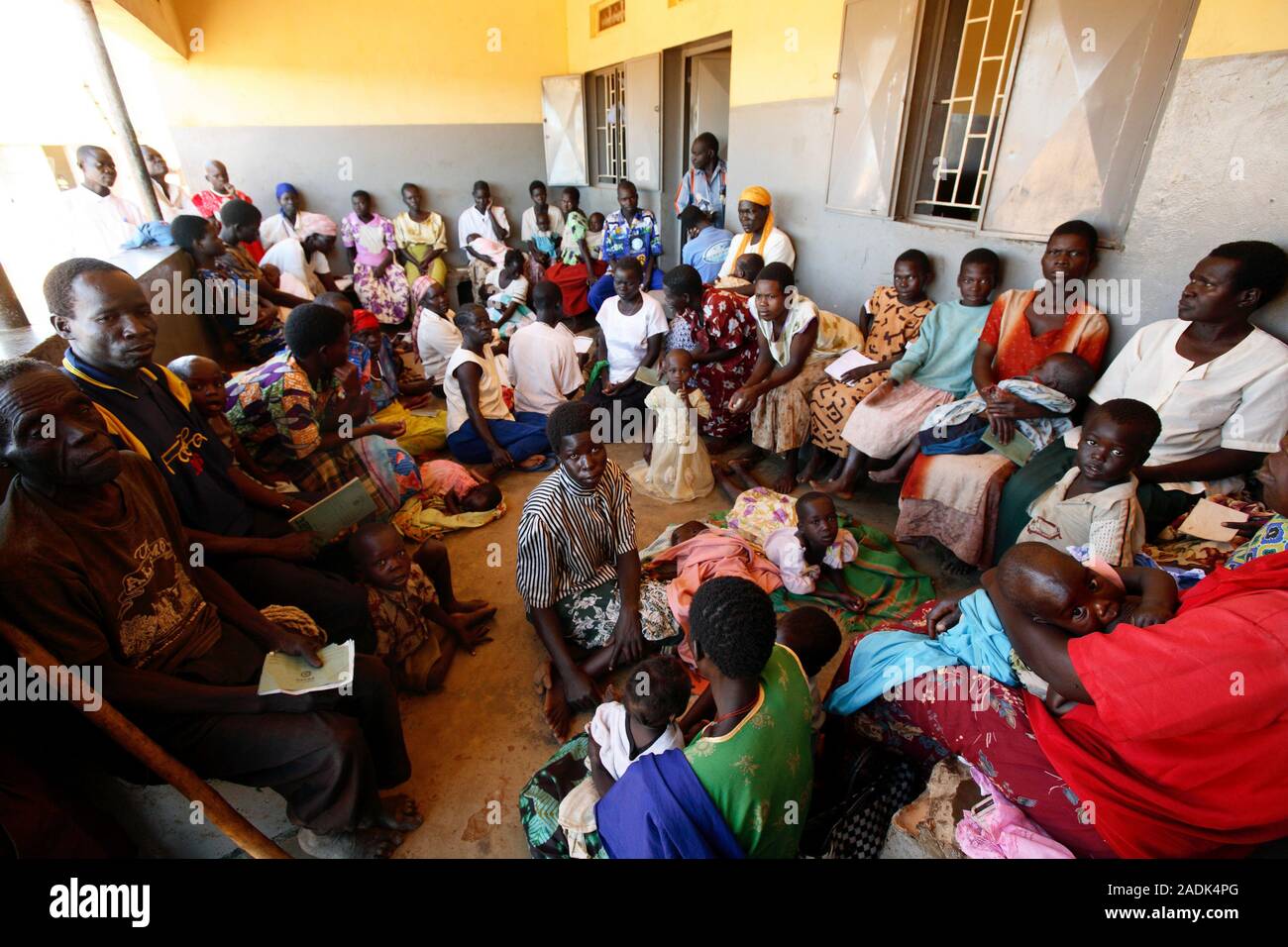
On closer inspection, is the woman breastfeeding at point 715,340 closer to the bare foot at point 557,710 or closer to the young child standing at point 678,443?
the young child standing at point 678,443

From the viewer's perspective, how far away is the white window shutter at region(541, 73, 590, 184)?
28.4 ft

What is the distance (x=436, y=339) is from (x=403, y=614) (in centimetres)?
301

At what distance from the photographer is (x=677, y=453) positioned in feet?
13.2

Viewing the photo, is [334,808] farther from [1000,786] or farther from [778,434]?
[778,434]

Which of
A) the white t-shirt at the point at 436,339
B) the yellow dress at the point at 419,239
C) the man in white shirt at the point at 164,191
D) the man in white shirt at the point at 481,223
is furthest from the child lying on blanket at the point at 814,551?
the man in white shirt at the point at 164,191

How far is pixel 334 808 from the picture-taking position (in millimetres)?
1838

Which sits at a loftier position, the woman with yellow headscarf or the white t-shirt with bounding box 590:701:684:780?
the woman with yellow headscarf

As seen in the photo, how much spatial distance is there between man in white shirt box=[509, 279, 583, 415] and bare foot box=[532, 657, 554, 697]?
2301mm

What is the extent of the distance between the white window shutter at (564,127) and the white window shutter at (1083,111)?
670 cm

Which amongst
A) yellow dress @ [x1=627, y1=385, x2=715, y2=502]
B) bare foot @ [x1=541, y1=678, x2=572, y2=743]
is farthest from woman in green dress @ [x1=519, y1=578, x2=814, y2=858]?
→ yellow dress @ [x1=627, y1=385, x2=715, y2=502]

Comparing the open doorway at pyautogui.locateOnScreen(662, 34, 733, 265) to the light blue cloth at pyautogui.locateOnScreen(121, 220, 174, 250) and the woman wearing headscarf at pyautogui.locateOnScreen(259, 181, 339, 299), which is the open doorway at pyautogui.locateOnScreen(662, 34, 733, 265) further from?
the light blue cloth at pyautogui.locateOnScreen(121, 220, 174, 250)

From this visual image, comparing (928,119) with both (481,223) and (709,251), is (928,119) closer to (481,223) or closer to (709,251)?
(709,251)

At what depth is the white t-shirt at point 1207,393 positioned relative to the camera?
247 centimetres

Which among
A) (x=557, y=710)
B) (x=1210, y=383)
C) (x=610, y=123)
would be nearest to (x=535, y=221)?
(x=610, y=123)
